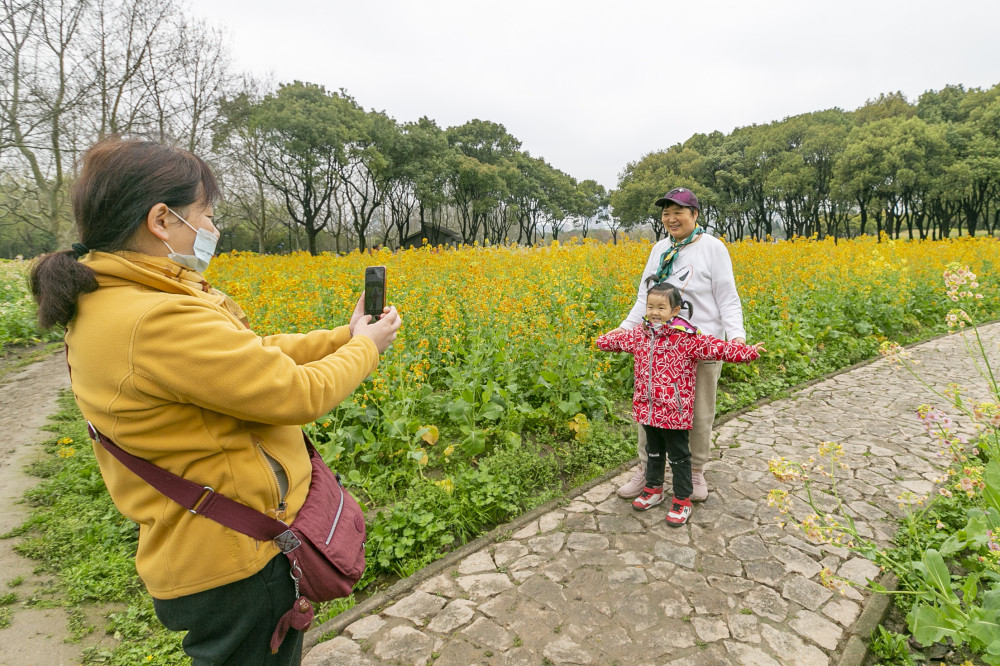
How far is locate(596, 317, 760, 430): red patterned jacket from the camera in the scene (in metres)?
3.17

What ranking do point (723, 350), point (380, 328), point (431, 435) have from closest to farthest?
point (380, 328) → point (723, 350) → point (431, 435)

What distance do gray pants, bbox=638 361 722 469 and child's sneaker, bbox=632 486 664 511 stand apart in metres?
0.22

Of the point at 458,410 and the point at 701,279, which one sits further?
the point at 458,410

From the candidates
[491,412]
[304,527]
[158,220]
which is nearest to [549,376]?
[491,412]

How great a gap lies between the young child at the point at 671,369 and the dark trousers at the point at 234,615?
2529 mm

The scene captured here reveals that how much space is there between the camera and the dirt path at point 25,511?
251 cm

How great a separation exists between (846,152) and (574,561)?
1554 inches

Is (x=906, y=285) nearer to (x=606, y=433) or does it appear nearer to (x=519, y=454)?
(x=606, y=433)

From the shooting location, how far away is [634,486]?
3672 mm

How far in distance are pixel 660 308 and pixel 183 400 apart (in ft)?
8.92

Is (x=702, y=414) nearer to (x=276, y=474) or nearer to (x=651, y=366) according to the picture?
(x=651, y=366)

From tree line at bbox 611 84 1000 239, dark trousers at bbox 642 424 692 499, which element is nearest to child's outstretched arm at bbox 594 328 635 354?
dark trousers at bbox 642 424 692 499

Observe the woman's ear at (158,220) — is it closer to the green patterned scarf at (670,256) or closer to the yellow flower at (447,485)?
the yellow flower at (447,485)

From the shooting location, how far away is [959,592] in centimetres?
267
